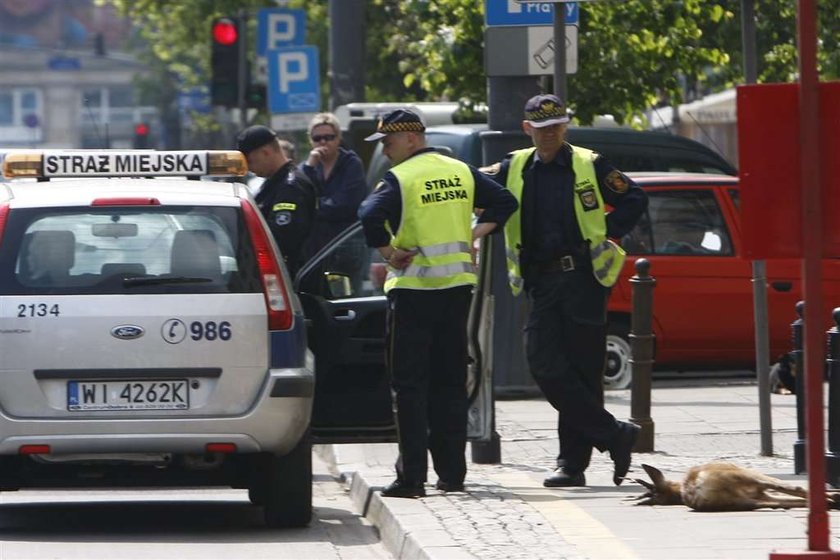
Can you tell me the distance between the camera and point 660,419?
12.5 metres

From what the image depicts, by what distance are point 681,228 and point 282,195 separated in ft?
16.0

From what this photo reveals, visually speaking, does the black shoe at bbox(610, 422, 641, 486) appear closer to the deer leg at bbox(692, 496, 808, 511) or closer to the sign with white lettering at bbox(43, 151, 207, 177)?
the deer leg at bbox(692, 496, 808, 511)

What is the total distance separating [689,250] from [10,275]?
24.9ft

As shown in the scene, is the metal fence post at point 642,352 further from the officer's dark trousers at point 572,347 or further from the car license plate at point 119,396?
the car license plate at point 119,396

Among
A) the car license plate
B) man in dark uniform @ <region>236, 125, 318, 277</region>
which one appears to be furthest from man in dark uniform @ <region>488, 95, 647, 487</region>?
man in dark uniform @ <region>236, 125, 318, 277</region>

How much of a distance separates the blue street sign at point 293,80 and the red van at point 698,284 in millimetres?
7816

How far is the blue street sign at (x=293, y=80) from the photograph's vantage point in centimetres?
2233

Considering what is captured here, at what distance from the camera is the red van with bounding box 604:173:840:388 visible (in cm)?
1498

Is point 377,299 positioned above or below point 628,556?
above

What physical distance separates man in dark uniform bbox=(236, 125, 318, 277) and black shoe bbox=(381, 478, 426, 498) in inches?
83.4

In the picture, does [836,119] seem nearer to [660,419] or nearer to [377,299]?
[377,299]

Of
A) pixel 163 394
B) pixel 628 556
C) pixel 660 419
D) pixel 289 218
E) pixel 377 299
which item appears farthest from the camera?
pixel 660 419

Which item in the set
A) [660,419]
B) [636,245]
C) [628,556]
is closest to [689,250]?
[636,245]

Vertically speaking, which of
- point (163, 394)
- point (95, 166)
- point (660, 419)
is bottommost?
point (660, 419)
